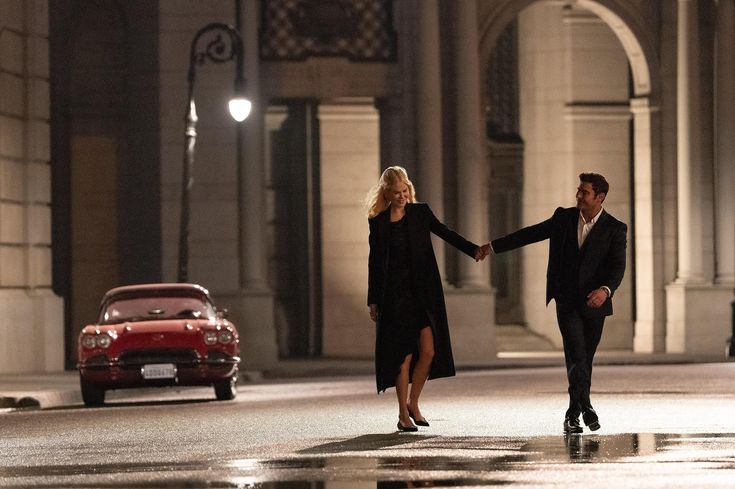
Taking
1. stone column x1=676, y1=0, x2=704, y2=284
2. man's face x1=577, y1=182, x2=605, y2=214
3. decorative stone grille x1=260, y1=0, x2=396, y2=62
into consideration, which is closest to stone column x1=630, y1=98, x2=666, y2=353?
→ stone column x1=676, y1=0, x2=704, y2=284

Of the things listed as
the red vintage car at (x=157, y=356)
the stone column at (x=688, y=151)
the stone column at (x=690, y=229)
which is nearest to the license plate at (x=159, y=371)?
the red vintage car at (x=157, y=356)

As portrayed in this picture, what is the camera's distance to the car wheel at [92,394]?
988 inches

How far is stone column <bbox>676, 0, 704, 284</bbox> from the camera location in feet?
146

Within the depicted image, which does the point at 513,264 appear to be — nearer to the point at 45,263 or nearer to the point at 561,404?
the point at 45,263

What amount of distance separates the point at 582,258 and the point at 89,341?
9675 mm

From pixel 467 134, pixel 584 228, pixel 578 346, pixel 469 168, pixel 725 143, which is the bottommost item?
pixel 578 346

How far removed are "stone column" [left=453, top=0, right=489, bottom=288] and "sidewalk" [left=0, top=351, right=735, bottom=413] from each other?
6.28ft

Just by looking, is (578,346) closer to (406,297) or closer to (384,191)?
(406,297)

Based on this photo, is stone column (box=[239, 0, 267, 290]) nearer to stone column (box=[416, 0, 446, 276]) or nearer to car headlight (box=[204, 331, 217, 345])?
stone column (box=[416, 0, 446, 276])

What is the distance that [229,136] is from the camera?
4003 centimetres

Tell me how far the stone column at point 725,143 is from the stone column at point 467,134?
519 cm

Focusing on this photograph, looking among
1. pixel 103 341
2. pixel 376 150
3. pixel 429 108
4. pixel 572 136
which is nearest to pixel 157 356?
pixel 103 341

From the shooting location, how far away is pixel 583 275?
16703 millimetres

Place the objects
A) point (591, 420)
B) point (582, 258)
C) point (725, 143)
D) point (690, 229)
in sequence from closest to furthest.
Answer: point (591, 420), point (582, 258), point (725, 143), point (690, 229)
